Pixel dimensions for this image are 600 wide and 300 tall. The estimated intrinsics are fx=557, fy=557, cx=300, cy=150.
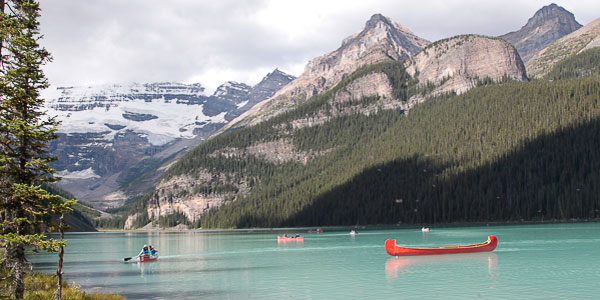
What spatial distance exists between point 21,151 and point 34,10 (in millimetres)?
8812

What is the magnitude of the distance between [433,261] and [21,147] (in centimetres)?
Result: 6897

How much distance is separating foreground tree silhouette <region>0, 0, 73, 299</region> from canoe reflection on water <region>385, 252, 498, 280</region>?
162ft

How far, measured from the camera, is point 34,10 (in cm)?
3400

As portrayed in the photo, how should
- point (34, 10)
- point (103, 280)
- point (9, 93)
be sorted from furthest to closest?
1. point (103, 280)
2. point (34, 10)
3. point (9, 93)

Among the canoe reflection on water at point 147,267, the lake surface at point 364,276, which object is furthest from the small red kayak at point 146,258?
the lake surface at point 364,276

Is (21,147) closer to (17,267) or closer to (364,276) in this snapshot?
(17,267)

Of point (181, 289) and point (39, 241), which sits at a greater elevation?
point (39, 241)

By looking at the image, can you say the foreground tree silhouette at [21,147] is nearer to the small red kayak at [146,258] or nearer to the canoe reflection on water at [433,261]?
the canoe reflection on water at [433,261]

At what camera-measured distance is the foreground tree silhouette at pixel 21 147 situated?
28.5 meters

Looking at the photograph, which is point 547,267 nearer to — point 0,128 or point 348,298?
point 348,298

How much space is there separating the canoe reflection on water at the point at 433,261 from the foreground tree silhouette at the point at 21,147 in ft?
162

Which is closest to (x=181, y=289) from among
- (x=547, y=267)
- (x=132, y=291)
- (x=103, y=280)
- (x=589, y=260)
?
(x=132, y=291)

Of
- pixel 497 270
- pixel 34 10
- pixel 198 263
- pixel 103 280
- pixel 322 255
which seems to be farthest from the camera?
pixel 322 255

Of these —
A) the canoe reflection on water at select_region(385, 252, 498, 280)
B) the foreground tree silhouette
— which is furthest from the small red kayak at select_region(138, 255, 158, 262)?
the foreground tree silhouette
